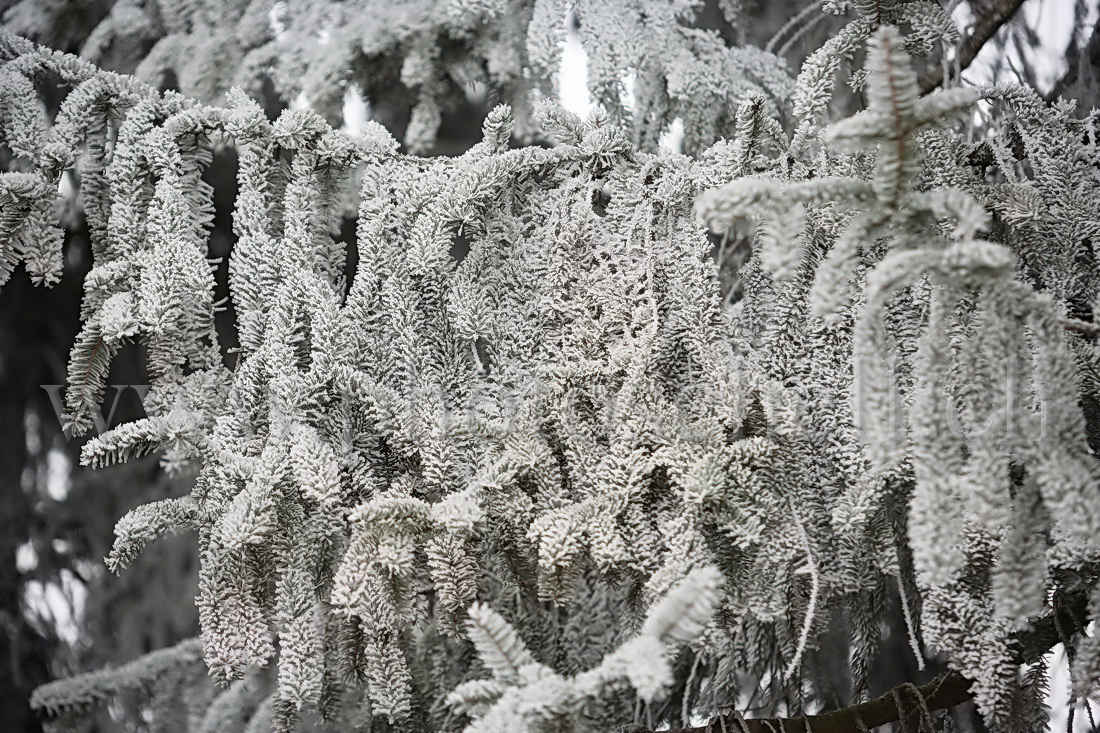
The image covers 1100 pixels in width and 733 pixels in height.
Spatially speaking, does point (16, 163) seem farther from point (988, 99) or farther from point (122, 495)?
point (122, 495)

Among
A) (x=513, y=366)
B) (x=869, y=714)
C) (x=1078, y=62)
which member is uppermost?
(x=1078, y=62)

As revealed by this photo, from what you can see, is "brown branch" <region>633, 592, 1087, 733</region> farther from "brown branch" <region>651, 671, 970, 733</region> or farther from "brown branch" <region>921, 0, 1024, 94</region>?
"brown branch" <region>921, 0, 1024, 94</region>

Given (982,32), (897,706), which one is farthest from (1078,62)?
(897,706)

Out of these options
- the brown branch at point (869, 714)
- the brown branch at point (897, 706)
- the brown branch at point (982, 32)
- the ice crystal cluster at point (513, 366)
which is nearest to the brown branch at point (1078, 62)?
the brown branch at point (982, 32)

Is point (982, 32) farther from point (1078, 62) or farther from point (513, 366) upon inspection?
point (513, 366)

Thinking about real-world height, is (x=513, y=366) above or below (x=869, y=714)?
above

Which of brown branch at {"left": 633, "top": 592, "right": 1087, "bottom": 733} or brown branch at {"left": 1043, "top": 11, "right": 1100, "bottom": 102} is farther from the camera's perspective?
brown branch at {"left": 1043, "top": 11, "right": 1100, "bottom": 102}

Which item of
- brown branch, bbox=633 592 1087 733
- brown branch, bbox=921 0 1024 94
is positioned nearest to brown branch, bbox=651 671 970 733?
brown branch, bbox=633 592 1087 733

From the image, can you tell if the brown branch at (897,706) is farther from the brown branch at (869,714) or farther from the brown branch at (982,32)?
the brown branch at (982,32)
